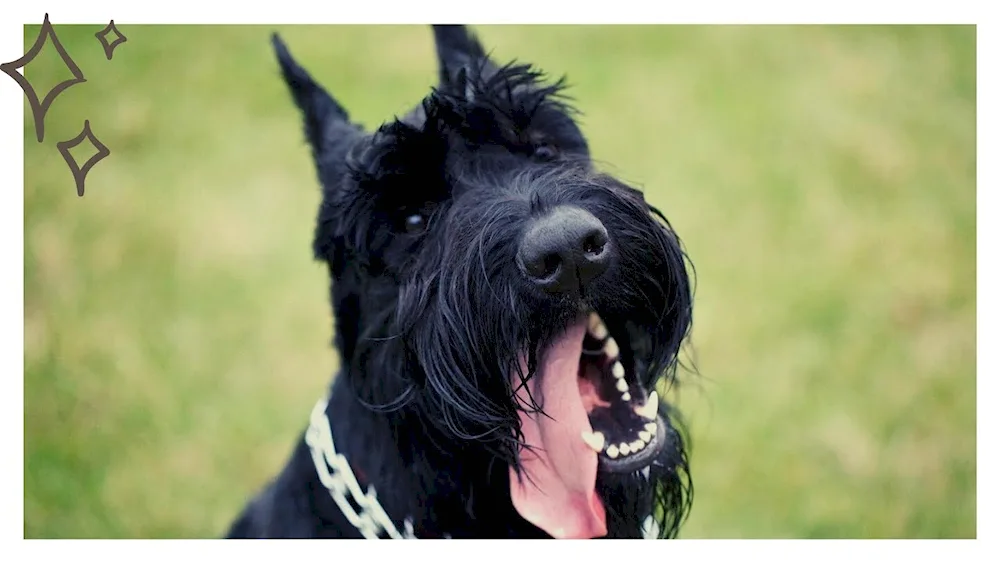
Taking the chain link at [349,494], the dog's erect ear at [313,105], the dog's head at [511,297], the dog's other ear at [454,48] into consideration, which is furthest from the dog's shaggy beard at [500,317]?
the dog's erect ear at [313,105]

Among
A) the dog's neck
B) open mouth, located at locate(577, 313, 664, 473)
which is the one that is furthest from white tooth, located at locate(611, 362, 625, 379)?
the dog's neck

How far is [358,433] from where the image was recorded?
2594 millimetres

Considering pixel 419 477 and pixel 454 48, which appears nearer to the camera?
pixel 419 477

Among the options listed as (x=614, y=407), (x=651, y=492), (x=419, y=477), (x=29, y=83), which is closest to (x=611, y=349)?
(x=614, y=407)

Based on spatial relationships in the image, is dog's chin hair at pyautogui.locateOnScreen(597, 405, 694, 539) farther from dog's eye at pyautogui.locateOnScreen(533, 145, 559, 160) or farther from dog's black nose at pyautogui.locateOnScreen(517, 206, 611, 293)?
dog's eye at pyautogui.locateOnScreen(533, 145, 559, 160)

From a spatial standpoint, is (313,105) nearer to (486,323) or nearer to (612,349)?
(486,323)

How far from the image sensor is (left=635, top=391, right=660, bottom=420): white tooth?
2.41 metres

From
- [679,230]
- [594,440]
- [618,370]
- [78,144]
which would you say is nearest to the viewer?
[594,440]

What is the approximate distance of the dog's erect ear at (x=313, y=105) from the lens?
2.69m

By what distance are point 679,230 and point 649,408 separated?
3197 mm

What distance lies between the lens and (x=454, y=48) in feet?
8.87

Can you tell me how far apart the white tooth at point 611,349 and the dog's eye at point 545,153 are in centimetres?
55
